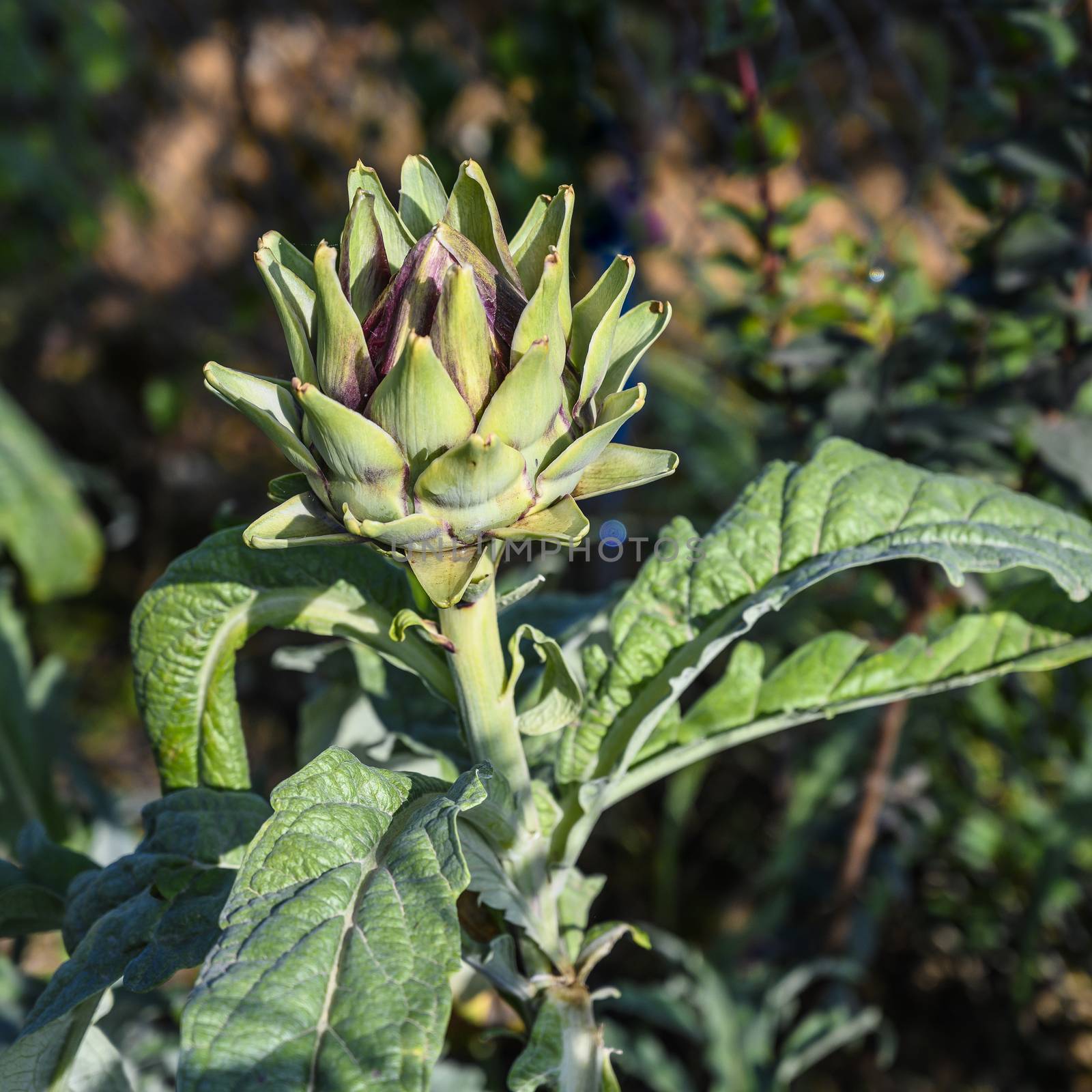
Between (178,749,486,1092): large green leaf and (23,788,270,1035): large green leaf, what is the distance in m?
0.11

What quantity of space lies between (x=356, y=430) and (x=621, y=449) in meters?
0.14

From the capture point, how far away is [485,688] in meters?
0.55

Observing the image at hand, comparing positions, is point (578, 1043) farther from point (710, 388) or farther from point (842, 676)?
point (710, 388)

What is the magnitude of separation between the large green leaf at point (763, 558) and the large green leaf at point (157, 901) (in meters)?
0.19

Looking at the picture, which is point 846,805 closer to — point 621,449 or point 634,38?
point 621,449

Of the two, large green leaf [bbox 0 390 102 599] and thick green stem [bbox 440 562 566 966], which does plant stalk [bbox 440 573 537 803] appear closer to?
thick green stem [bbox 440 562 566 966]

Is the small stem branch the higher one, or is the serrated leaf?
the serrated leaf

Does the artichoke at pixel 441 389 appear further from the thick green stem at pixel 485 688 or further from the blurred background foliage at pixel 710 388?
the blurred background foliage at pixel 710 388

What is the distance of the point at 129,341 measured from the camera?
2.56 m

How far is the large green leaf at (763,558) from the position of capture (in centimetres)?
58

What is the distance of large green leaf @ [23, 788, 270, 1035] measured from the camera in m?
0.51

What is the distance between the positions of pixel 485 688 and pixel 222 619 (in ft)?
0.57

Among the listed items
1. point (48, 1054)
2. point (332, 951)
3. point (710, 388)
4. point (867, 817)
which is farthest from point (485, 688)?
point (710, 388)

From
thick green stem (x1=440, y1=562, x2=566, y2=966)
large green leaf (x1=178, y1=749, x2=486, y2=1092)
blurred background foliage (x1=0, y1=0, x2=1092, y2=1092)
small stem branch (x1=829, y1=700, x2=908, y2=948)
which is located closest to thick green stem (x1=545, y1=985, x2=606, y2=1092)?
thick green stem (x1=440, y1=562, x2=566, y2=966)
